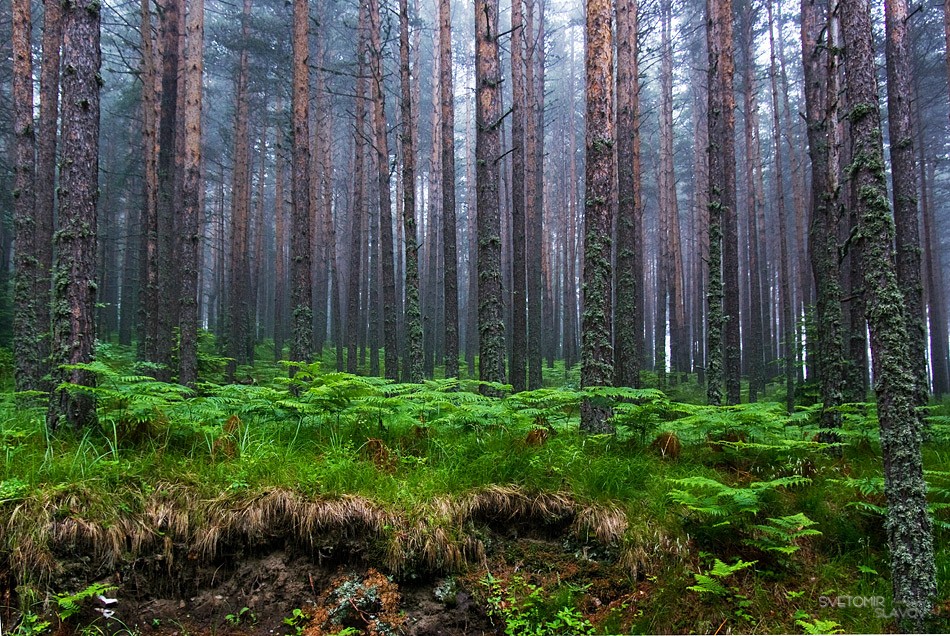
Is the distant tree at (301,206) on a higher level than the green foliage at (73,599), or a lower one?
higher

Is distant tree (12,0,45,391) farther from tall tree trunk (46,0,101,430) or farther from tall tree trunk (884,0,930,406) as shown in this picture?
tall tree trunk (884,0,930,406)

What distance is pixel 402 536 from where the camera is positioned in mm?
4711

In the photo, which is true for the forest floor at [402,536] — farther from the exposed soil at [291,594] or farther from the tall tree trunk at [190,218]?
the tall tree trunk at [190,218]

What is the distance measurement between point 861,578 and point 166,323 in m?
13.3

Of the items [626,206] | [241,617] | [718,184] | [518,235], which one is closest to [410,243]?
[518,235]

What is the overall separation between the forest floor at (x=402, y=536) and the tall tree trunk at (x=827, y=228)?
2.06 m

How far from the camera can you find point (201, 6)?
12.3 metres

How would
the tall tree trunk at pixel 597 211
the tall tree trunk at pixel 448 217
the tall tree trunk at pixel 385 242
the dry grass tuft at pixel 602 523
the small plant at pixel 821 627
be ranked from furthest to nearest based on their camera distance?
the tall tree trunk at pixel 385 242
the tall tree trunk at pixel 448 217
the tall tree trunk at pixel 597 211
the dry grass tuft at pixel 602 523
the small plant at pixel 821 627

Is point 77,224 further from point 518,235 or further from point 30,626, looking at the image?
point 518,235

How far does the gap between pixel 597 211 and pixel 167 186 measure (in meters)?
10.8

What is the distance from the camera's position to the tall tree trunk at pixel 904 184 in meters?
8.80

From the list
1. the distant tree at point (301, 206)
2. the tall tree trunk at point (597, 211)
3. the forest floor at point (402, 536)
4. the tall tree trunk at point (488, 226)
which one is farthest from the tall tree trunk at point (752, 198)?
the distant tree at point (301, 206)

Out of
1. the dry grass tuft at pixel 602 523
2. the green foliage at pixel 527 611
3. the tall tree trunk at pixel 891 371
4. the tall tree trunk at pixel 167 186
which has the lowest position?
the green foliage at pixel 527 611

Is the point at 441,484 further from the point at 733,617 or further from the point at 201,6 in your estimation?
the point at 201,6
